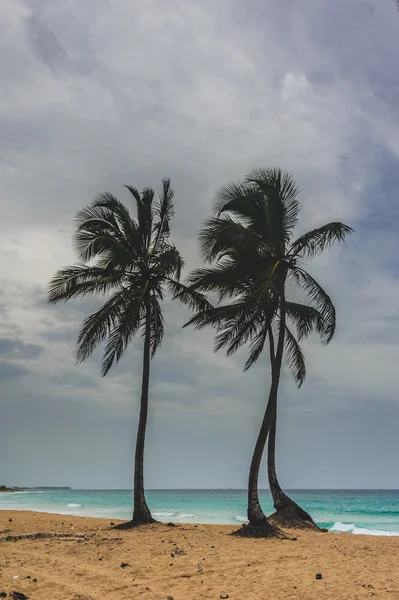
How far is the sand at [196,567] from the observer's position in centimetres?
833

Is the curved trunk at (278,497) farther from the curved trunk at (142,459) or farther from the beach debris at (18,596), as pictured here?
the beach debris at (18,596)

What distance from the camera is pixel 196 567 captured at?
1034cm

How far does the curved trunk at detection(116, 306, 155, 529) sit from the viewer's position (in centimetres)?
1691

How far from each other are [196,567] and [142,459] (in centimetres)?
752

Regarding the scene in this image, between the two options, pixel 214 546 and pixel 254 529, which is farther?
pixel 254 529

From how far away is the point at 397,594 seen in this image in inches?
322

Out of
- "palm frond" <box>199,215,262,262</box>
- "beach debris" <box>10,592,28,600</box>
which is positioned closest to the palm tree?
"palm frond" <box>199,215,262,262</box>

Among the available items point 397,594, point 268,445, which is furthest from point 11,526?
point 397,594

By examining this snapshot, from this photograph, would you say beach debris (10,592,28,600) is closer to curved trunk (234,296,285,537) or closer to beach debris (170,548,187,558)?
beach debris (170,548,187,558)

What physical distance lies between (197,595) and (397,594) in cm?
279

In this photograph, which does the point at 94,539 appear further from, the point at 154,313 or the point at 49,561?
the point at 154,313

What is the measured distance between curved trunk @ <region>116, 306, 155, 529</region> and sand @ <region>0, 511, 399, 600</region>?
182 cm

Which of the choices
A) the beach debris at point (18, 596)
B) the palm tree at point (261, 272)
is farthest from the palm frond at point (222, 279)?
the beach debris at point (18, 596)

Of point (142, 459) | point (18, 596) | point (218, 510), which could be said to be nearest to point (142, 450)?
point (142, 459)
